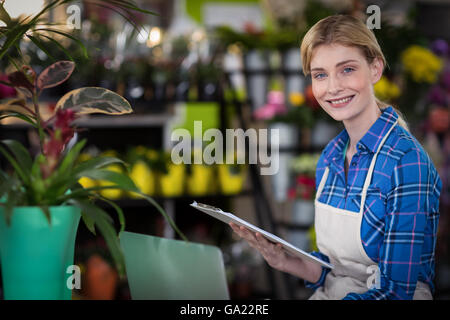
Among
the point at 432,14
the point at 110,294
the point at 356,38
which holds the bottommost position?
the point at 110,294

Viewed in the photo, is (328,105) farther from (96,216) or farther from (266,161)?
(266,161)

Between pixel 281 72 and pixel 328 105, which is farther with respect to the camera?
pixel 281 72

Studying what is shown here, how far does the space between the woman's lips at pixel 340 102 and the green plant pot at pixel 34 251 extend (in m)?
0.64

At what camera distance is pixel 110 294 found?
3.09m

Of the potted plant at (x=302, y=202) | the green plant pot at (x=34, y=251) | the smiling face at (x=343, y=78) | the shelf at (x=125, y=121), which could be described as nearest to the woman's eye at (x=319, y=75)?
the smiling face at (x=343, y=78)

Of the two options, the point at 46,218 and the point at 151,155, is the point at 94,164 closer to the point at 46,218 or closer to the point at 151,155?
the point at 46,218

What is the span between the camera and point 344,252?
1.31 metres

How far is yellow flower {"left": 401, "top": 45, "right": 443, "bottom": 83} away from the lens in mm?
3068

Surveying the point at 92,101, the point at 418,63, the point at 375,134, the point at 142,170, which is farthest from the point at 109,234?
the point at 418,63

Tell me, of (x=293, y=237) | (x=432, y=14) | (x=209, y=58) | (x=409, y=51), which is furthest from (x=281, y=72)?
(x=432, y=14)

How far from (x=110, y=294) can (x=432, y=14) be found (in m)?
4.13

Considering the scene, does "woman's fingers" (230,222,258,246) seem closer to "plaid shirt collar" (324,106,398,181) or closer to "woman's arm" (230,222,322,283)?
"woman's arm" (230,222,322,283)

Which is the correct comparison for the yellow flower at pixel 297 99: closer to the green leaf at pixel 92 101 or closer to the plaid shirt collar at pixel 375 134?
the plaid shirt collar at pixel 375 134

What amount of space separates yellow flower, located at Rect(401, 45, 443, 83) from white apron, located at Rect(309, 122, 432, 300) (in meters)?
1.97
